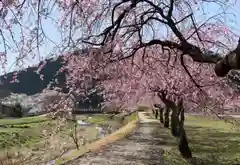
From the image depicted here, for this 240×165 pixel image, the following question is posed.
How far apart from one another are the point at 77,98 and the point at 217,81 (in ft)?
16.2

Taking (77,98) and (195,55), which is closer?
(195,55)

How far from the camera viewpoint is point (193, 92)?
16.2m

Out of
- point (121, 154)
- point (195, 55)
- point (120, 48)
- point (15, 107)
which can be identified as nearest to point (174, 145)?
point (121, 154)

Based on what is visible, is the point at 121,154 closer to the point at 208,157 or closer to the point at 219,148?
the point at 208,157

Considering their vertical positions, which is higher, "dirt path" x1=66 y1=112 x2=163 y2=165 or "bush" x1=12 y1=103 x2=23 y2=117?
"bush" x1=12 y1=103 x2=23 y2=117

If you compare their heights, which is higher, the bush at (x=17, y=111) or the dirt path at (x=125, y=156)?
the bush at (x=17, y=111)

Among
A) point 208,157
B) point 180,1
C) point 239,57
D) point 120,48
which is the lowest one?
point 208,157

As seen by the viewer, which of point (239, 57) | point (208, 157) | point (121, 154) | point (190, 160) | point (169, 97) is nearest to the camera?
point (239, 57)

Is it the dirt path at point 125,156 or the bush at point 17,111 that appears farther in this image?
the bush at point 17,111

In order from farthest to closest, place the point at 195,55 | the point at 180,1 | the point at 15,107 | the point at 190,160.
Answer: the point at 15,107 < the point at 190,160 < the point at 180,1 < the point at 195,55

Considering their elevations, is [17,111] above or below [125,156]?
above

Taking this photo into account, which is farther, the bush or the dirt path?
the bush

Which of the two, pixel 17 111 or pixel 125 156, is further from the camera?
pixel 17 111

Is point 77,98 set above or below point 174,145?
above
